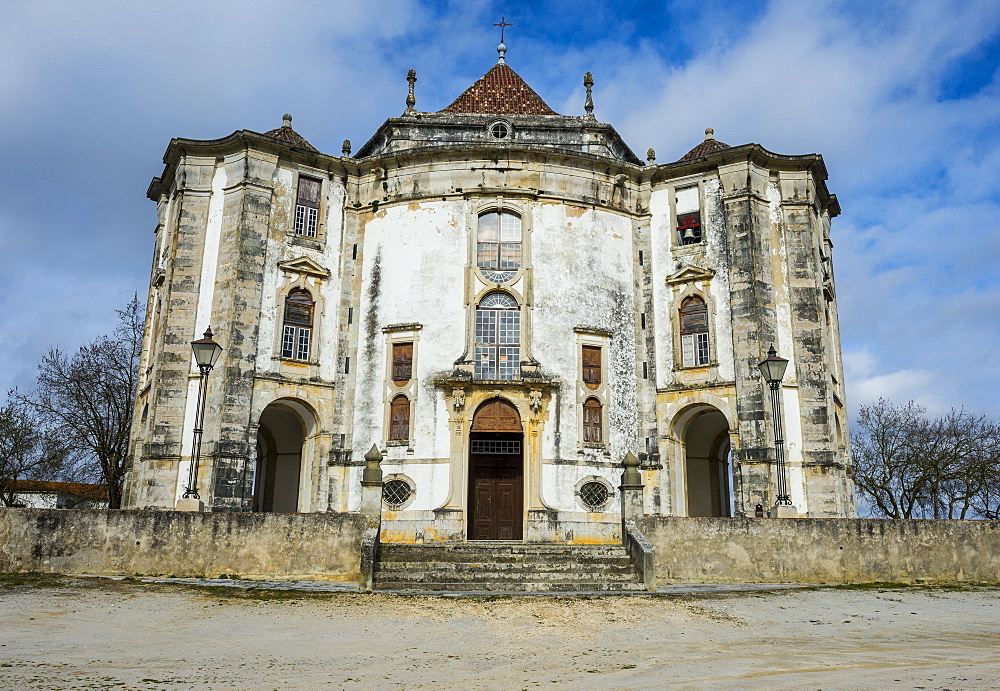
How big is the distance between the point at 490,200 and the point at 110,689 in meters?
20.7

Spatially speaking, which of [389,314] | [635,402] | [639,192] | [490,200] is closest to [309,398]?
[389,314]

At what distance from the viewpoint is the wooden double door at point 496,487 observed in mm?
24156

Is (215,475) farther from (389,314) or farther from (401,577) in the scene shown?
(401,577)

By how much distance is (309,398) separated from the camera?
25.4 meters

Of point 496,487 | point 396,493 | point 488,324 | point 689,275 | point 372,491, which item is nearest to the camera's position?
point 372,491

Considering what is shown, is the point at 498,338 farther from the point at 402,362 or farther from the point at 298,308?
the point at 298,308

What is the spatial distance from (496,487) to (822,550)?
10.1 metres

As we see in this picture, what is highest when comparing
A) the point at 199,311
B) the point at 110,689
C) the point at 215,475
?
the point at 199,311

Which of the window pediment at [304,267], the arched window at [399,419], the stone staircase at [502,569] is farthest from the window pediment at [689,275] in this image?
the window pediment at [304,267]

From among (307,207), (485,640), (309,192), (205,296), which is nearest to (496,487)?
(205,296)

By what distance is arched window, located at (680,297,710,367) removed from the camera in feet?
85.5

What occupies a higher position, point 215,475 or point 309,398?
point 309,398

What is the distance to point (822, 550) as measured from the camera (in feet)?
56.3

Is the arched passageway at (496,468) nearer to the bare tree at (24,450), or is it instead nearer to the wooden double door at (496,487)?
the wooden double door at (496,487)
